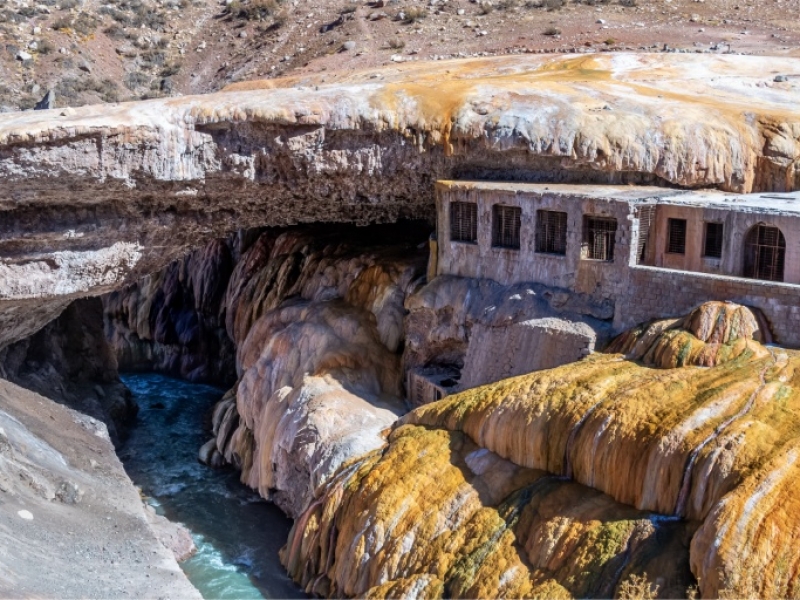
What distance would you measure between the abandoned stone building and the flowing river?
5.52 meters

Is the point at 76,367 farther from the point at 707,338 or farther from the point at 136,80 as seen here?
the point at 136,80

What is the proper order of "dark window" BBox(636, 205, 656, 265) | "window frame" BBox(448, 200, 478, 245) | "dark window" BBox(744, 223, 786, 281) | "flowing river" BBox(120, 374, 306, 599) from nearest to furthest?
"dark window" BBox(744, 223, 786, 281) → "dark window" BBox(636, 205, 656, 265) → "flowing river" BBox(120, 374, 306, 599) → "window frame" BBox(448, 200, 478, 245)

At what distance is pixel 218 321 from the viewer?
38625 mm

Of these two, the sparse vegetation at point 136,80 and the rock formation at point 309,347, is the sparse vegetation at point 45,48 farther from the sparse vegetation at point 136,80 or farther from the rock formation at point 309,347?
the rock formation at point 309,347

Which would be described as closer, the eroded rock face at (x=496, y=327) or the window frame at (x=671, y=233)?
the window frame at (x=671, y=233)

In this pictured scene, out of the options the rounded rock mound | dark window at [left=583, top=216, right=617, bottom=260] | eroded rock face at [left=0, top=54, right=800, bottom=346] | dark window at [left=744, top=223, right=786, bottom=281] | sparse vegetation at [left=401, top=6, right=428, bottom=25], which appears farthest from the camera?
sparse vegetation at [left=401, top=6, right=428, bottom=25]

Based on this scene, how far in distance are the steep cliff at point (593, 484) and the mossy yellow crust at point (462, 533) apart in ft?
0.11

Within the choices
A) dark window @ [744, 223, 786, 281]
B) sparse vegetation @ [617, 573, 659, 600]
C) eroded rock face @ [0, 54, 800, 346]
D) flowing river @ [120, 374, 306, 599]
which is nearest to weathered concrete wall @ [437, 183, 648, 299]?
eroded rock face @ [0, 54, 800, 346]

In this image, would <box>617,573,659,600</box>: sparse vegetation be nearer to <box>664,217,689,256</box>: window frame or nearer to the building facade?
the building facade

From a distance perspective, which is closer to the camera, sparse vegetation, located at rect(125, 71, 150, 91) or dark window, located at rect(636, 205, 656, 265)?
dark window, located at rect(636, 205, 656, 265)

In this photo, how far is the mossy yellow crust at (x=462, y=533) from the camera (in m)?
17.6

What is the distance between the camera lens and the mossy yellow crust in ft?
57.8

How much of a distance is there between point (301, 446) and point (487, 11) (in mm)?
33157

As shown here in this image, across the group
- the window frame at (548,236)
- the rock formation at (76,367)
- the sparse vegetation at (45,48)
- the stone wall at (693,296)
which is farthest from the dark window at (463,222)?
the sparse vegetation at (45,48)
